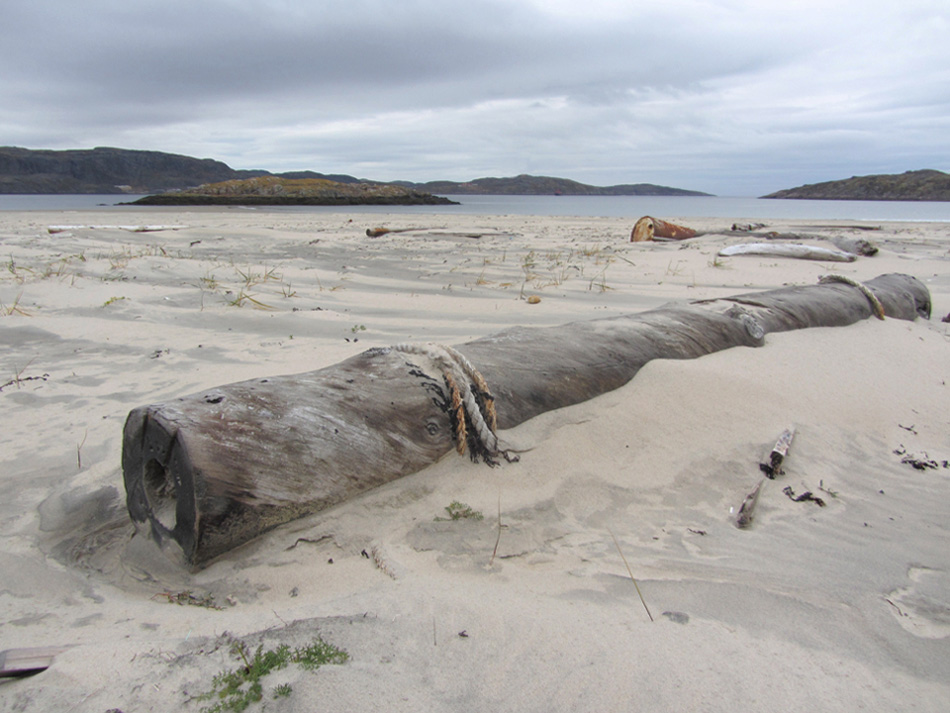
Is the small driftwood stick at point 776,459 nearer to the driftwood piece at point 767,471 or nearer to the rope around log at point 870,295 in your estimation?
the driftwood piece at point 767,471

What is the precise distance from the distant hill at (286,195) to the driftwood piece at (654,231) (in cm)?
3531

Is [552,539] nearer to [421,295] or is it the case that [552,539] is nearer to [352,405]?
[352,405]

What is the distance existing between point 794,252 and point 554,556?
8.45 metres

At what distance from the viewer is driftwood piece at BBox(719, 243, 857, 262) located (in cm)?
835

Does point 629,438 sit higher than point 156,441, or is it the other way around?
point 156,441

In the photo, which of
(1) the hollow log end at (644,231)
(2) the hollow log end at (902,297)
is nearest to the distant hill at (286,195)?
(1) the hollow log end at (644,231)

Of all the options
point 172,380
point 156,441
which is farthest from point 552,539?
point 172,380

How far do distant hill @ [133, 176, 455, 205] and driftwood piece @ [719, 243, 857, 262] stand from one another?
38751 mm

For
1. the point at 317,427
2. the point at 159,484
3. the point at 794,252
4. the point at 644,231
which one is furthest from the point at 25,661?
the point at 644,231

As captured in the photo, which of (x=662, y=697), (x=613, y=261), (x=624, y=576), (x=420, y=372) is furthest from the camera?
(x=613, y=261)

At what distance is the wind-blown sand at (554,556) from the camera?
46.9 inches

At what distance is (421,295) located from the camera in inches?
232

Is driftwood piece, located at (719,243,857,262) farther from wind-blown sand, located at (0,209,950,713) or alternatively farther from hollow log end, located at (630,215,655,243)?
wind-blown sand, located at (0,209,950,713)

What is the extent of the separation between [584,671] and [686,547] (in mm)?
708
